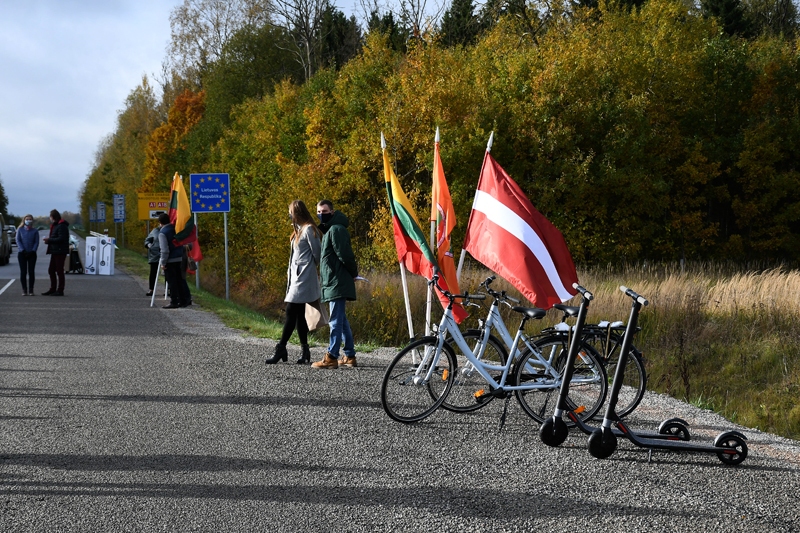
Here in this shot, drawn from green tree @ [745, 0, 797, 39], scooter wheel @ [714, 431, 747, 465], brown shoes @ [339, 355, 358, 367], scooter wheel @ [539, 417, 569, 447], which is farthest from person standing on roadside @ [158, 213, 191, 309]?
green tree @ [745, 0, 797, 39]

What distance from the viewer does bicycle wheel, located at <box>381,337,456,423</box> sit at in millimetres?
7766

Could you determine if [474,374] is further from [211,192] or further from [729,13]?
[729,13]

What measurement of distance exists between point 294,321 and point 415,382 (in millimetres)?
3771

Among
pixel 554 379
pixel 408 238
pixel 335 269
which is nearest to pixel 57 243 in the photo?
pixel 335 269

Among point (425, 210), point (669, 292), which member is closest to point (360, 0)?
point (425, 210)

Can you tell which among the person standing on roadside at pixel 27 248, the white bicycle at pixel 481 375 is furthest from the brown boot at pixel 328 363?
the person standing on roadside at pixel 27 248

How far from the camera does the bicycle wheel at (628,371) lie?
25.7 ft

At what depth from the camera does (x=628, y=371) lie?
26.2 feet

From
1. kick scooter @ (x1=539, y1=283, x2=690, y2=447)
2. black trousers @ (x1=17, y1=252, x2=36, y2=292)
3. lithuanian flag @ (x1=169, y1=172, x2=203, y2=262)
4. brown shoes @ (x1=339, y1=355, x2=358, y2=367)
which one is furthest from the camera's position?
black trousers @ (x1=17, y1=252, x2=36, y2=292)

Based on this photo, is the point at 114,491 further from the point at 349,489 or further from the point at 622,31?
the point at 622,31

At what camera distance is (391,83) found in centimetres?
3162

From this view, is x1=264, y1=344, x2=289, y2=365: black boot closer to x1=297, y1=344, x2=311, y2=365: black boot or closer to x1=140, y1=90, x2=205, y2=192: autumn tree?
x1=297, y1=344, x2=311, y2=365: black boot

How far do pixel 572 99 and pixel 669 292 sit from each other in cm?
1768

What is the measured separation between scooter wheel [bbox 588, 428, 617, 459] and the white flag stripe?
1.69 m
